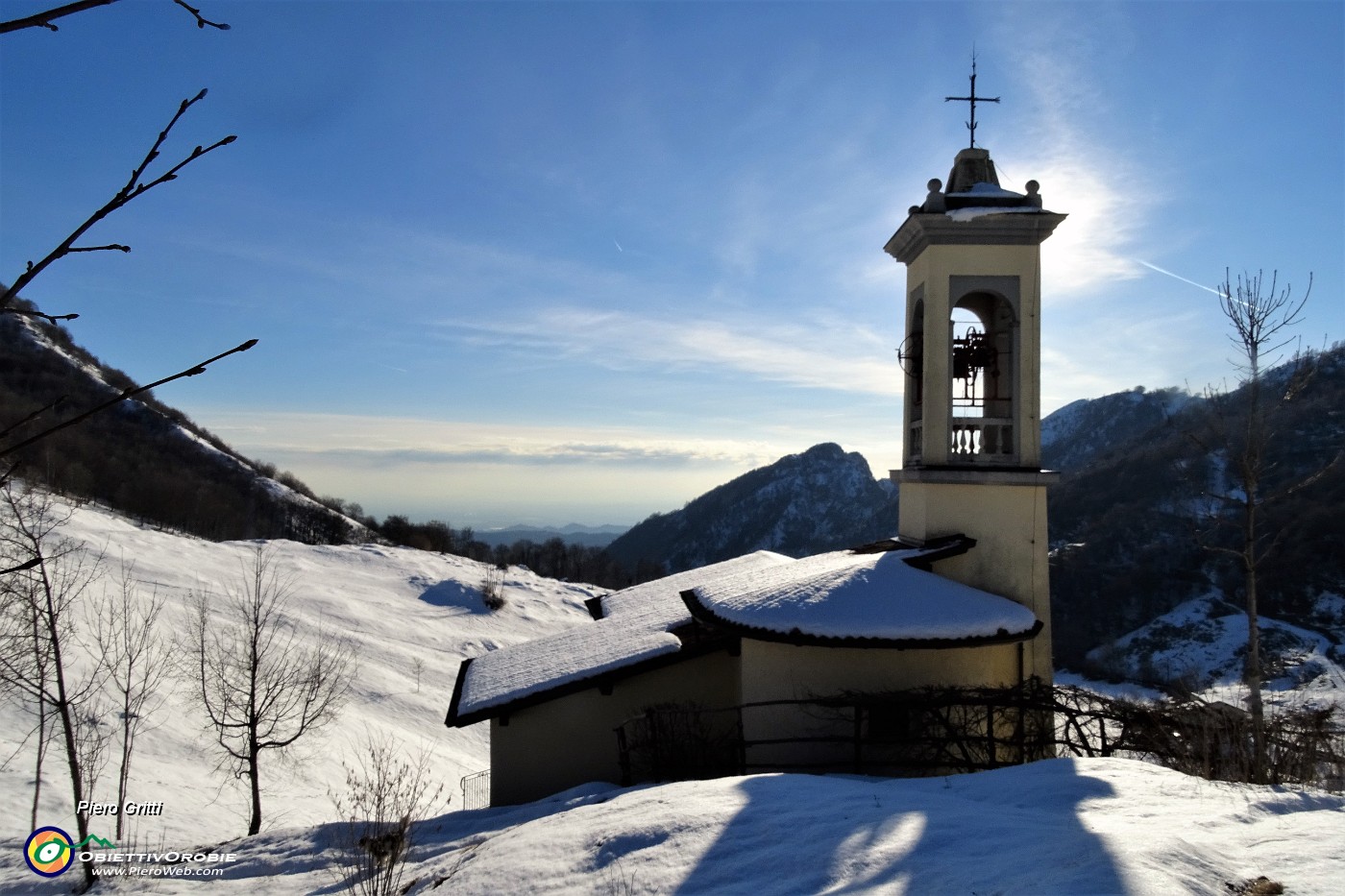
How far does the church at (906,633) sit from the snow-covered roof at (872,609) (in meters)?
0.02

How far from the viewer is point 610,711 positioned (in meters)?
10.3

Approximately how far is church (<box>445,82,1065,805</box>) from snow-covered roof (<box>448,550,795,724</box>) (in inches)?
2.1

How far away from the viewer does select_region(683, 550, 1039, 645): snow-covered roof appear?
7859mm

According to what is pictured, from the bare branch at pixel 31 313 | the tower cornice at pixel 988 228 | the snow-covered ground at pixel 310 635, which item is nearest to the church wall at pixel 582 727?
the snow-covered ground at pixel 310 635

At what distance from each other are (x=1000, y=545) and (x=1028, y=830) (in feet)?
Answer: 18.8

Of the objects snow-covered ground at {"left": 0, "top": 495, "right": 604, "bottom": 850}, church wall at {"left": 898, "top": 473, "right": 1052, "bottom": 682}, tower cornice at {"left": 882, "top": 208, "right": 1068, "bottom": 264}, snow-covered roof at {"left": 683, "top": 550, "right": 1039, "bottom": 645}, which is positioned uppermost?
tower cornice at {"left": 882, "top": 208, "right": 1068, "bottom": 264}

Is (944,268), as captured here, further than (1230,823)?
Yes

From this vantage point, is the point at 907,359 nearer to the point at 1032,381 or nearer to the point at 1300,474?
the point at 1032,381

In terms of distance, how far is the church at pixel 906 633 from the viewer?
8.00 metres

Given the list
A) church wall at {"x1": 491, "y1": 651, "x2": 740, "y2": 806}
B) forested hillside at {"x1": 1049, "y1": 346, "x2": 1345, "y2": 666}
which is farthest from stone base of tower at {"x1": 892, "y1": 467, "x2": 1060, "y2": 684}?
forested hillside at {"x1": 1049, "y1": 346, "x2": 1345, "y2": 666}

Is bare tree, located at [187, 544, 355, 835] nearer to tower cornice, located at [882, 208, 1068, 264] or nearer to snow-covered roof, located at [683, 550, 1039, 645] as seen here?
snow-covered roof, located at [683, 550, 1039, 645]

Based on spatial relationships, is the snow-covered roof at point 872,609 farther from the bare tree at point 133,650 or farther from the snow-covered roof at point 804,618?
the bare tree at point 133,650

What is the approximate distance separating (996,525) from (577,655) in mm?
6264

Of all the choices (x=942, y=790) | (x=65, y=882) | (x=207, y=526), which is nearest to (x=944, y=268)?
(x=942, y=790)
